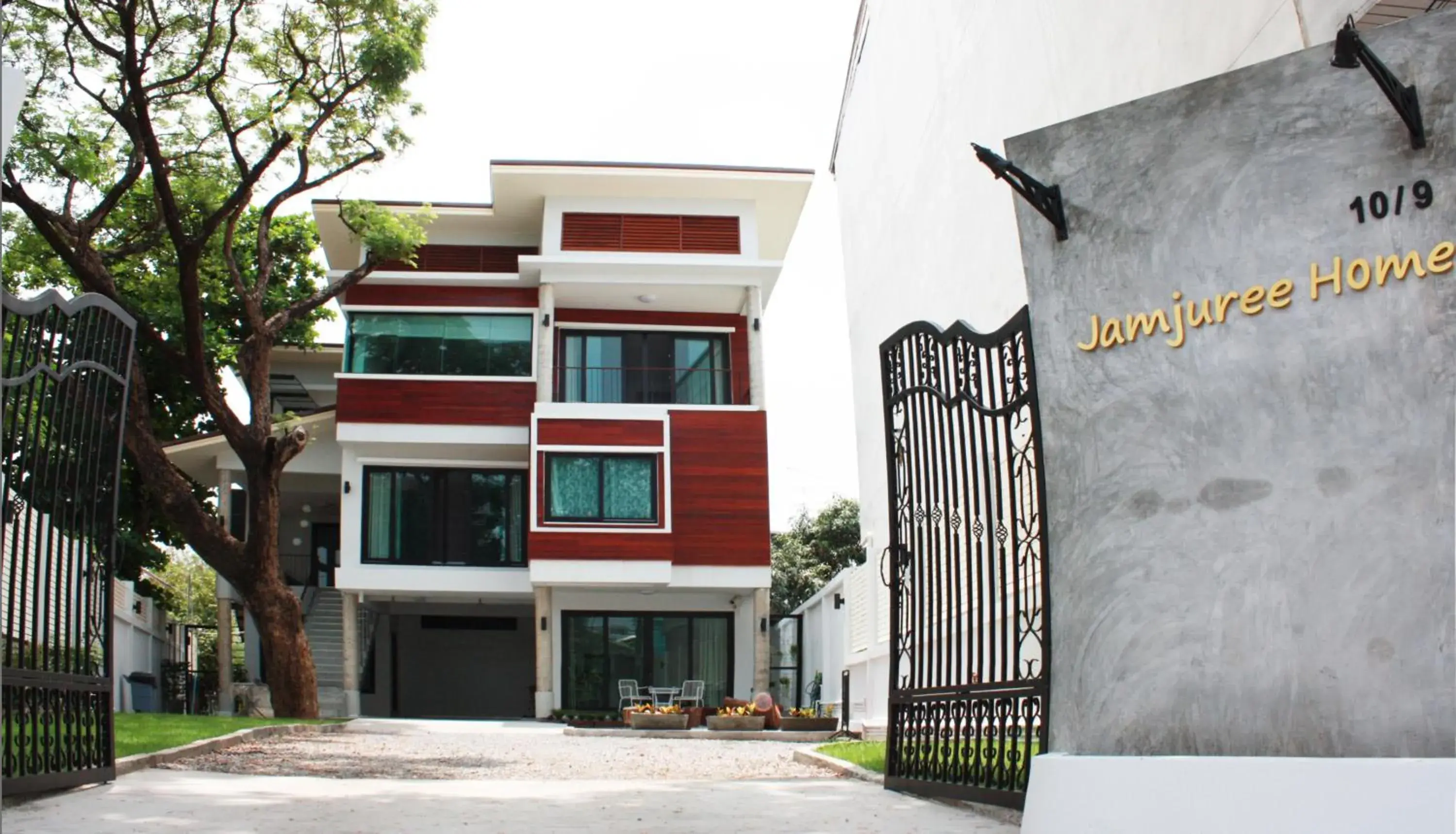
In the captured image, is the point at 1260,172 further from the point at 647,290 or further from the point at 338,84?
the point at 647,290

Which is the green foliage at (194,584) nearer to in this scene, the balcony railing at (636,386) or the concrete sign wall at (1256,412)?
the balcony railing at (636,386)

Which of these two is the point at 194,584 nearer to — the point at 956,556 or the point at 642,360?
the point at 642,360

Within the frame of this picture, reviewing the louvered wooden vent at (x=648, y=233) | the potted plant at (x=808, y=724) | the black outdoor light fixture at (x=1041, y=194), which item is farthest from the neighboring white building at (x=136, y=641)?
the black outdoor light fixture at (x=1041, y=194)

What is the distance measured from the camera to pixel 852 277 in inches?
883

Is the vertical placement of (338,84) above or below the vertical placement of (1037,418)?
above

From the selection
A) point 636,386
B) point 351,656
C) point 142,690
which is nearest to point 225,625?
point 142,690

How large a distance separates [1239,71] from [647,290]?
817 inches

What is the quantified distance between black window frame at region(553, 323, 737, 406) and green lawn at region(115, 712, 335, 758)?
9487 millimetres

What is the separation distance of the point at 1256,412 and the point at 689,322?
21868 mm

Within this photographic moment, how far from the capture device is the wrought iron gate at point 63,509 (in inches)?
268

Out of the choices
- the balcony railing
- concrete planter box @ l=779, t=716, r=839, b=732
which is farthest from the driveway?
the balcony railing

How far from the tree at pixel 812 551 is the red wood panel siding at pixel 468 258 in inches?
597

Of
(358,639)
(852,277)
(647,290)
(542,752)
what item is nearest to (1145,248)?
(542,752)

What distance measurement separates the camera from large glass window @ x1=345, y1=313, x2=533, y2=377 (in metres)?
25.6
